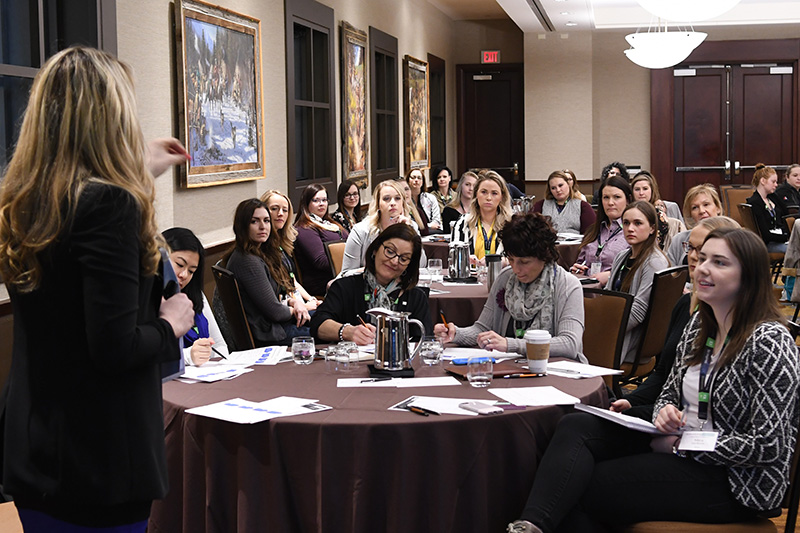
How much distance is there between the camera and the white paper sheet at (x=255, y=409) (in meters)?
2.73

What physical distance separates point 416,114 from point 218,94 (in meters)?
6.43

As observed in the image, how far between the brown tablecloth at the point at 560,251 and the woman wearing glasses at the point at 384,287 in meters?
3.69

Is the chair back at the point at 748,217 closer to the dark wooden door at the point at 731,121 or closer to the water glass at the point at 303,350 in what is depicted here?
the dark wooden door at the point at 731,121

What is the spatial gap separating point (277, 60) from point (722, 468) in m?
5.91

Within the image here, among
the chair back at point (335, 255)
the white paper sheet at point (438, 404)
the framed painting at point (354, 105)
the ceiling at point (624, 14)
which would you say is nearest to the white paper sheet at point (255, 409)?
the white paper sheet at point (438, 404)

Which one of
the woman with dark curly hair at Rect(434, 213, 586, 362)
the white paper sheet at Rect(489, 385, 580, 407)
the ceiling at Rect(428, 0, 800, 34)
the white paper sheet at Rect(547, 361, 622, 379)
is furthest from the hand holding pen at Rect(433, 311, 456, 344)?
the ceiling at Rect(428, 0, 800, 34)

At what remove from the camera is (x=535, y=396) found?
9.85 ft

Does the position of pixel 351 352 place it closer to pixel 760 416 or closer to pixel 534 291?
pixel 534 291

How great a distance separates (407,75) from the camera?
39.4ft

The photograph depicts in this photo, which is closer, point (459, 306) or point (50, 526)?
point (50, 526)

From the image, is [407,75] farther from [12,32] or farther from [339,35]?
[12,32]

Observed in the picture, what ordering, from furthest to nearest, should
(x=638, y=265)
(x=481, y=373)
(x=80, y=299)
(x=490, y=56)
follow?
(x=490, y=56) → (x=638, y=265) → (x=481, y=373) → (x=80, y=299)

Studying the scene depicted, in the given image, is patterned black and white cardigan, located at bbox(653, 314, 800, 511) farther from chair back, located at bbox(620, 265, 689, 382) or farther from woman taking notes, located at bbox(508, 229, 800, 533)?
chair back, located at bbox(620, 265, 689, 382)

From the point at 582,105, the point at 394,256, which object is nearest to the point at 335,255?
the point at 394,256
